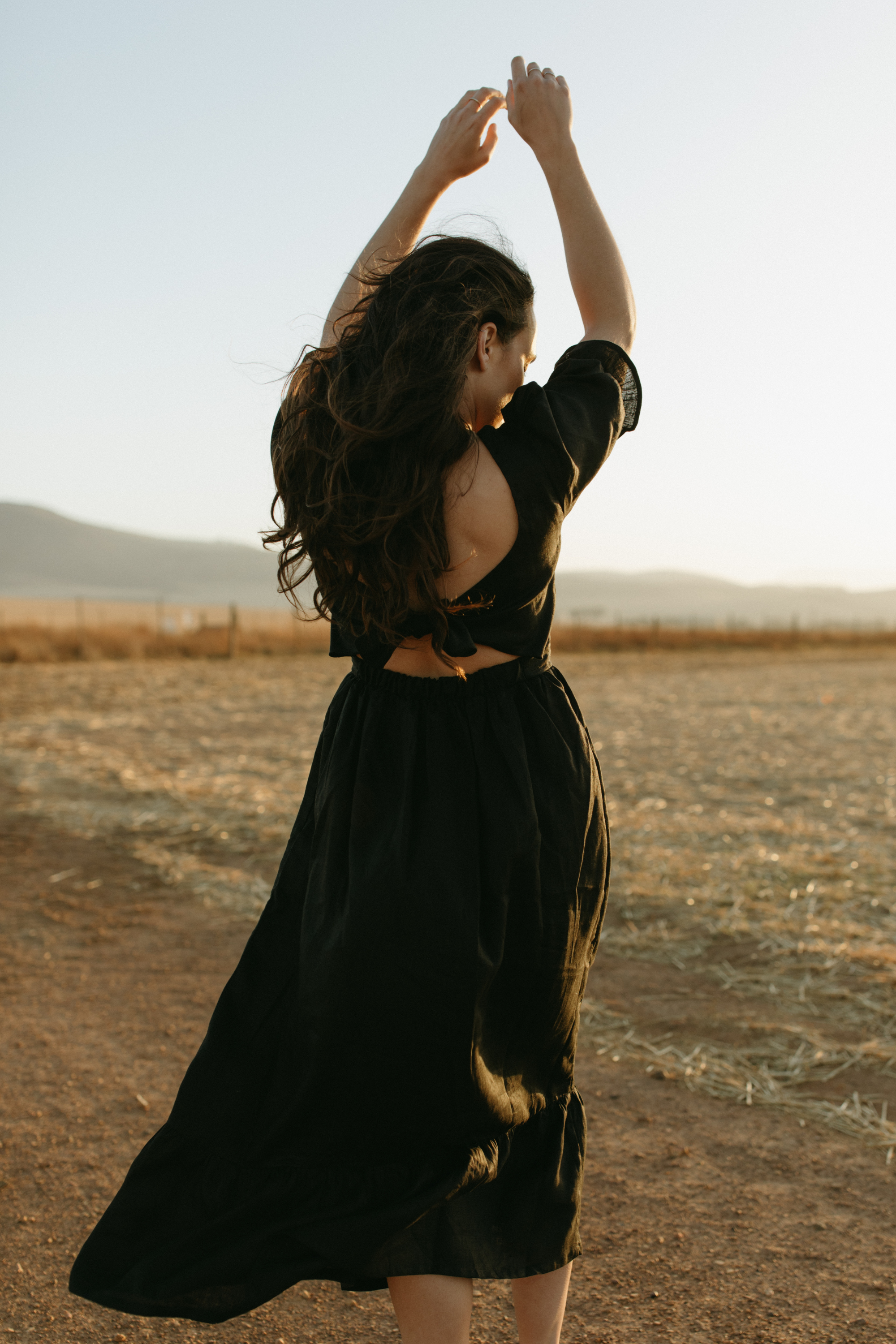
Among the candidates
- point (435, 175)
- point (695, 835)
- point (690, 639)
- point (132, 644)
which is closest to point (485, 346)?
point (435, 175)

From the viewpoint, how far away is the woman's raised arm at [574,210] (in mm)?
1668

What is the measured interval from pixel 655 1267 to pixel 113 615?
7285 centimetres

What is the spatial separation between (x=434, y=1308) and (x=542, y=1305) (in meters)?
0.24

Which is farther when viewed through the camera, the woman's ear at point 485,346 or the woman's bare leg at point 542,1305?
the woman's bare leg at point 542,1305

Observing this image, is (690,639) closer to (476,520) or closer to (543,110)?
(543,110)

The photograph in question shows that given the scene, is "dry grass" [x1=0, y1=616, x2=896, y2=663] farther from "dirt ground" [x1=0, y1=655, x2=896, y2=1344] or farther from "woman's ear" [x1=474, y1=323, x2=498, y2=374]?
"dirt ground" [x1=0, y1=655, x2=896, y2=1344]

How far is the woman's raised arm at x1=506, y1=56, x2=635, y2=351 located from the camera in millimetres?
1668

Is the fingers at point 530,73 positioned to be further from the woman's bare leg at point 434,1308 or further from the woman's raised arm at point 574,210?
the woman's bare leg at point 434,1308

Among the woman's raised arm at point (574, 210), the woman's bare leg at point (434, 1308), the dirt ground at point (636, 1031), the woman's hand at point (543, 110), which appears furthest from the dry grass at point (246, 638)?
the dirt ground at point (636, 1031)

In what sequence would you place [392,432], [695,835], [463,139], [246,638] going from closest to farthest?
[392,432] < [463,139] < [695,835] < [246,638]

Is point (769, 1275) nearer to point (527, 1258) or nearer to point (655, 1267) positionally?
point (655, 1267)

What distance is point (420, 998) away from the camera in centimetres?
158

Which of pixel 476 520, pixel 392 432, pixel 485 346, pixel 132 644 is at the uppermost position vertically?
pixel 485 346

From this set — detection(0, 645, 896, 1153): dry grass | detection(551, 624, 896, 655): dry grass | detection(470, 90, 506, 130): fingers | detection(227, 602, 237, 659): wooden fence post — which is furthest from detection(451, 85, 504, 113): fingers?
detection(551, 624, 896, 655): dry grass
